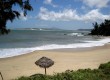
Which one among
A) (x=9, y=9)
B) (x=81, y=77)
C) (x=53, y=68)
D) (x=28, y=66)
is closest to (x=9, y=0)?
(x=9, y=9)

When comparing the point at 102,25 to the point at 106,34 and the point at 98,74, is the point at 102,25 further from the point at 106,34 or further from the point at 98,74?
the point at 98,74

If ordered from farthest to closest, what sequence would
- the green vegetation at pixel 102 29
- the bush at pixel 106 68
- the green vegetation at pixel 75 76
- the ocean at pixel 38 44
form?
the green vegetation at pixel 102 29
the ocean at pixel 38 44
the bush at pixel 106 68
the green vegetation at pixel 75 76

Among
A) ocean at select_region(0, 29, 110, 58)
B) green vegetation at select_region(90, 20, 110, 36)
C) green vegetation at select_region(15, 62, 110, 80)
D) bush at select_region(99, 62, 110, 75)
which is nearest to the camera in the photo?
green vegetation at select_region(15, 62, 110, 80)

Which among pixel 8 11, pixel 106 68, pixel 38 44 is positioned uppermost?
pixel 8 11

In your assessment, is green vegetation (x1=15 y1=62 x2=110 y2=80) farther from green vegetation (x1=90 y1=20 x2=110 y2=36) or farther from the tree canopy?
green vegetation (x1=90 y1=20 x2=110 y2=36)

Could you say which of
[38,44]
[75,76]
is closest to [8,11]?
[75,76]

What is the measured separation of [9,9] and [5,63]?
10787 millimetres

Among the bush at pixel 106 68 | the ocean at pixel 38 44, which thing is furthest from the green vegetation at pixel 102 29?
the bush at pixel 106 68

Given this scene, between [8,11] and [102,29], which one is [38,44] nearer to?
[8,11]

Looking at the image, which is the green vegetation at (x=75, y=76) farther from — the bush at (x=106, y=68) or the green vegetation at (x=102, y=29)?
the green vegetation at (x=102, y=29)

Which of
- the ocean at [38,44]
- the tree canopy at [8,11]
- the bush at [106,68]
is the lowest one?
the ocean at [38,44]

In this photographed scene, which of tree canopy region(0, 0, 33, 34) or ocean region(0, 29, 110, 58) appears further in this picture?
ocean region(0, 29, 110, 58)

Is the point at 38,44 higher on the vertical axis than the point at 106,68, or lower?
lower

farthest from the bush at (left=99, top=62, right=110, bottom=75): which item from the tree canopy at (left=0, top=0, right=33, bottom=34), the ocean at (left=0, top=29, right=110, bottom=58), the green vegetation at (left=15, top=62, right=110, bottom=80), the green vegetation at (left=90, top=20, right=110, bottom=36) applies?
the green vegetation at (left=90, top=20, right=110, bottom=36)
